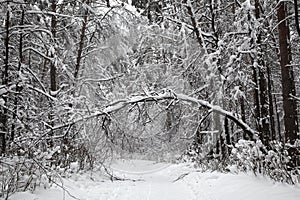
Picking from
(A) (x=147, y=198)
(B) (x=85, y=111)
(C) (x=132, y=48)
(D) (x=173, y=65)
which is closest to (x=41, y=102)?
(B) (x=85, y=111)

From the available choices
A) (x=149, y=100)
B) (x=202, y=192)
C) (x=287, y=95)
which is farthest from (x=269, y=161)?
(x=149, y=100)

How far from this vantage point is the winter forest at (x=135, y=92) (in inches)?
277

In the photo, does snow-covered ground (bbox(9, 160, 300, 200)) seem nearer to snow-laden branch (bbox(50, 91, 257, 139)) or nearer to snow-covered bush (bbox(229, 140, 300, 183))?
snow-covered bush (bbox(229, 140, 300, 183))

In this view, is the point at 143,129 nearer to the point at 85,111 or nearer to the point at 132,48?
the point at 85,111

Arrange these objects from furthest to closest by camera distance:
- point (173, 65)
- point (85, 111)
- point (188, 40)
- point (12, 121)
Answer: point (173, 65)
point (188, 40)
point (85, 111)
point (12, 121)

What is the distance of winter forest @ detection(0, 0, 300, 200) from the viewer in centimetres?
704

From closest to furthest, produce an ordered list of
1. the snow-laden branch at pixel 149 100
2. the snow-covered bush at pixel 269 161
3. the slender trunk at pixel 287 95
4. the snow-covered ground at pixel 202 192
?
the snow-covered ground at pixel 202 192 → the snow-covered bush at pixel 269 161 → the snow-laden branch at pixel 149 100 → the slender trunk at pixel 287 95

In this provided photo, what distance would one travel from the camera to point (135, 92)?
12.3 meters

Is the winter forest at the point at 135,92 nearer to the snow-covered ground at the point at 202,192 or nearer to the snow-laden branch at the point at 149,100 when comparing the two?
the snow-laden branch at the point at 149,100

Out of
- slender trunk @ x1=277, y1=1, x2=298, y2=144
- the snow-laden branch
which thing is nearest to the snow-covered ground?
the snow-laden branch

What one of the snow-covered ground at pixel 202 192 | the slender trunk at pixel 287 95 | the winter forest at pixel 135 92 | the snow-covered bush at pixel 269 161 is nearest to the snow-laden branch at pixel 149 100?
the winter forest at pixel 135 92

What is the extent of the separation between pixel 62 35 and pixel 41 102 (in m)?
4.81

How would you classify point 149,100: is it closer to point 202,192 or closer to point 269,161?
point 202,192

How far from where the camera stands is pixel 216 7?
13820 millimetres
